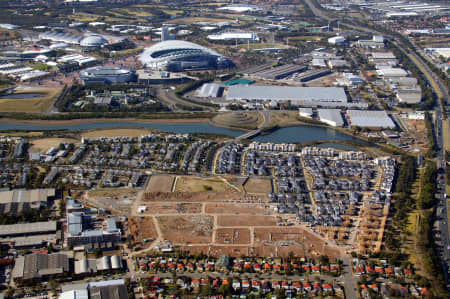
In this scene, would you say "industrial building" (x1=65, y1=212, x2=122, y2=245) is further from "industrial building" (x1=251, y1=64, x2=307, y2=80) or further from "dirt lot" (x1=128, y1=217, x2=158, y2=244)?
"industrial building" (x1=251, y1=64, x2=307, y2=80)

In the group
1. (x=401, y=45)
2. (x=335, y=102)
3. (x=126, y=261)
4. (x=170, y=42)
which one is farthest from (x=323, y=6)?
(x=126, y=261)

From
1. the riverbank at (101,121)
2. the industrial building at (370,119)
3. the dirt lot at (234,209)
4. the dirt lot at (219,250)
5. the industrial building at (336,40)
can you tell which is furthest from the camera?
the industrial building at (336,40)

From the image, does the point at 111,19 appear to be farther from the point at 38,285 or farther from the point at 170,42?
the point at 38,285

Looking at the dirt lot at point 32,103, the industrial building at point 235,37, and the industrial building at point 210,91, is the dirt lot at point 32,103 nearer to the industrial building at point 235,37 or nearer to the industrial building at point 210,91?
the industrial building at point 210,91

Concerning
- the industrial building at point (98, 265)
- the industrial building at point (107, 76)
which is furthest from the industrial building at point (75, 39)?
the industrial building at point (98, 265)

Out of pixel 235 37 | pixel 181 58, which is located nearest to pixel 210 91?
pixel 181 58

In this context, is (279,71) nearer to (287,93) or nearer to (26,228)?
(287,93)

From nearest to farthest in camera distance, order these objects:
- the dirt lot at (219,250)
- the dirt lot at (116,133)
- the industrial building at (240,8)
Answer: the dirt lot at (219,250) → the dirt lot at (116,133) → the industrial building at (240,8)
